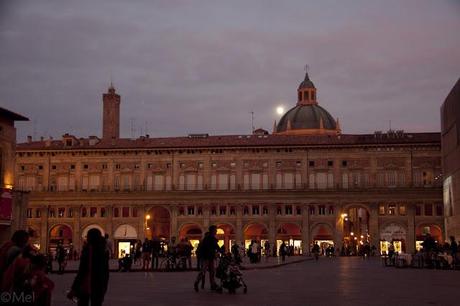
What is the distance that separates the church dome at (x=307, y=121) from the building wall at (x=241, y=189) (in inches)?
936

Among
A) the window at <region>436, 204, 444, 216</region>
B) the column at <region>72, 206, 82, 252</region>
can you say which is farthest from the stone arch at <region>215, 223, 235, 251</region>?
the window at <region>436, 204, 444, 216</region>

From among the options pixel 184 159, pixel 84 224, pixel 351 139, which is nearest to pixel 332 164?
pixel 351 139

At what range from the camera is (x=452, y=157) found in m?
49.7

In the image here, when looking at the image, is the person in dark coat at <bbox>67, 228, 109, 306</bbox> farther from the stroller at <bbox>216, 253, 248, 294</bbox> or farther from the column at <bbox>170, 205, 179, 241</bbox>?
the column at <bbox>170, 205, 179, 241</bbox>

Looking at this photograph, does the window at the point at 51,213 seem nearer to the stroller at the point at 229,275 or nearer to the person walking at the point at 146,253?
the person walking at the point at 146,253

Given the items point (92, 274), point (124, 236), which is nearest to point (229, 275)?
point (92, 274)

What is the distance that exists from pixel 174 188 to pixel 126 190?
207 inches

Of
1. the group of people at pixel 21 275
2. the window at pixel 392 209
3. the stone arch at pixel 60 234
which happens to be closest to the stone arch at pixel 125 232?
the stone arch at pixel 60 234

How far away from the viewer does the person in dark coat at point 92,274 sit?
11.6 meters

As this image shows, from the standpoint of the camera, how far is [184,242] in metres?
35.7

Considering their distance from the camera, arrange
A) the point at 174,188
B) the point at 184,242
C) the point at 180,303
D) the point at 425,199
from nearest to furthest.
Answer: the point at 180,303, the point at 184,242, the point at 425,199, the point at 174,188

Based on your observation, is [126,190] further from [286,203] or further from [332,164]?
[332,164]

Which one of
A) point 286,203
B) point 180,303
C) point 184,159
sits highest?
point 184,159

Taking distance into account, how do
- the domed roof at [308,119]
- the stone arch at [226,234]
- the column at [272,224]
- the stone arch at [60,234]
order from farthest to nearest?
1. the domed roof at [308,119]
2. the stone arch at [60,234]
3. the stone arch at [226,234]
4. the column at [272,224]
